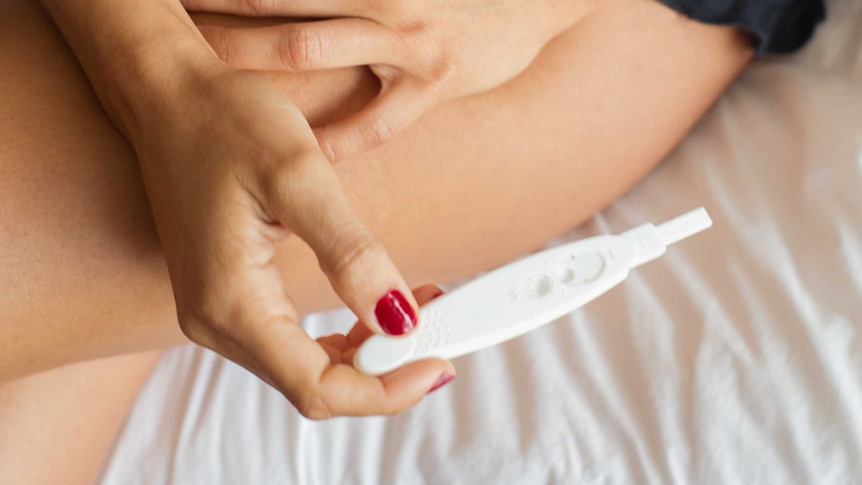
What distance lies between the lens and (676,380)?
0.63 metres

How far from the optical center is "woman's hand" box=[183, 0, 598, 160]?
545mm

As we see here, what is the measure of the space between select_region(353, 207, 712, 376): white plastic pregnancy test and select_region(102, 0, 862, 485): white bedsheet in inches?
5.7

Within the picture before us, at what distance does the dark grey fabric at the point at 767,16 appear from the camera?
2.36 feet

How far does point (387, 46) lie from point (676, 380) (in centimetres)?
36

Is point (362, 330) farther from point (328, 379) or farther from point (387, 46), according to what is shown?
point (387, 46)

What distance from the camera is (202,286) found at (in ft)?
1.37

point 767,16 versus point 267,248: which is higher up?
point 767,16

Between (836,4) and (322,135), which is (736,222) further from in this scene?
(322,135)

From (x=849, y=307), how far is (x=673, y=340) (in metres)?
0.14

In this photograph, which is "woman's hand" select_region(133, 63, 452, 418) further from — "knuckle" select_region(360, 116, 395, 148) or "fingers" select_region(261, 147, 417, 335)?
"knuckle" select_region(360, 116, 395, 148)

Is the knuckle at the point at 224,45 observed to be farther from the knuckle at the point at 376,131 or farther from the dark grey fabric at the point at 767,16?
the dark grey fabric at the point at 767,16

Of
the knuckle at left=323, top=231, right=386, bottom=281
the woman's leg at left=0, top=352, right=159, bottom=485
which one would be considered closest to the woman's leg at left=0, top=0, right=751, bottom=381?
the woman's leg at left=0, top=352, right=159, bottom=485

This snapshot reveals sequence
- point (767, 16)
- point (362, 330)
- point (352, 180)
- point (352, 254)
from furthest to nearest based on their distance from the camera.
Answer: point (767, 16) < point (352, 180) < point (362, 330) < point (352, 254)

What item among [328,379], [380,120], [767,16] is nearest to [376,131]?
[380,120]
